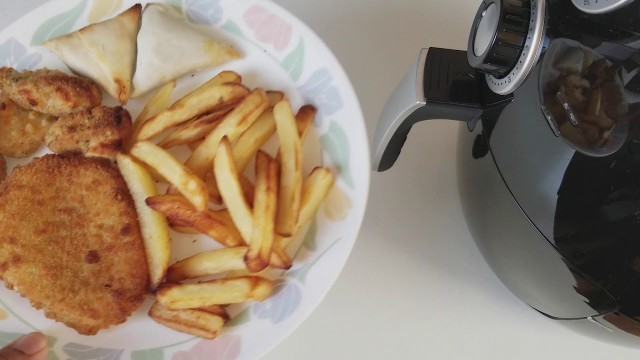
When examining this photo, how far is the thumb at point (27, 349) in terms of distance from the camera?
30.1 inches

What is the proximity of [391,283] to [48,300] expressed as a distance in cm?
→ 49

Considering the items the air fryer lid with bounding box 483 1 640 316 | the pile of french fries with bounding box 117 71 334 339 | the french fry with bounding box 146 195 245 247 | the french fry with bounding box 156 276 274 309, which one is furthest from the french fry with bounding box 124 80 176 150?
the air fryer lid with bounding box 483 1 640 316

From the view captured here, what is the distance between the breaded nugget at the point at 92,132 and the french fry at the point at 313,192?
0.28 m

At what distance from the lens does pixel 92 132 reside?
842 mm

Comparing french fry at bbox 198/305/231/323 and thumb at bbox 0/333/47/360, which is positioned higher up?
french fry at bbox 198/305/231/323

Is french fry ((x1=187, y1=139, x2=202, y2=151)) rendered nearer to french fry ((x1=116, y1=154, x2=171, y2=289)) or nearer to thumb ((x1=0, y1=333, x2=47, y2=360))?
french fry ((x1=116, y1=154, x2=171, y2=289))

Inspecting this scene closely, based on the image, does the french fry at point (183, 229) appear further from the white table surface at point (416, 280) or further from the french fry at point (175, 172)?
the white table surface at point (416, 280)

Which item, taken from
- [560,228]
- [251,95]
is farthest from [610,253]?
[251,95]

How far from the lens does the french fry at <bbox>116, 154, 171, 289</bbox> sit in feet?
2.68

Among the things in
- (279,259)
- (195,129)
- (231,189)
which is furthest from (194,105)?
(279,259)

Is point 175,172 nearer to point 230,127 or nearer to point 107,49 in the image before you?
point 230,127

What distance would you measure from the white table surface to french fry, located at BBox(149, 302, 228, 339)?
13cm

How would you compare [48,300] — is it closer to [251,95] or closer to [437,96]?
[251,95]

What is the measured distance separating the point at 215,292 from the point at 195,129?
0.24m
